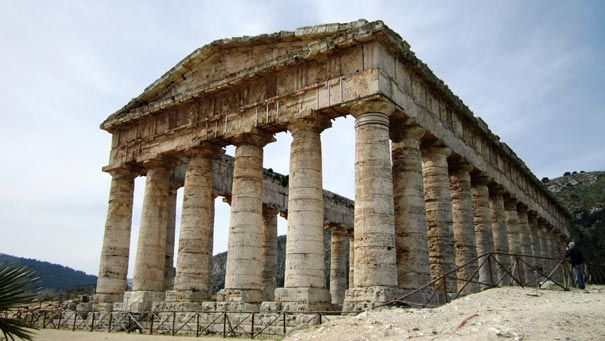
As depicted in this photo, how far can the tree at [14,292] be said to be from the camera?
6.91 metres

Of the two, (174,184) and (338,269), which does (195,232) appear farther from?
(338,269)

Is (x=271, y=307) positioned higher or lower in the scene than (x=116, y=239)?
lower

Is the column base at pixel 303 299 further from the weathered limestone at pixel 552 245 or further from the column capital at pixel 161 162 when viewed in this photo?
the weathered limestone at pixel 552 245

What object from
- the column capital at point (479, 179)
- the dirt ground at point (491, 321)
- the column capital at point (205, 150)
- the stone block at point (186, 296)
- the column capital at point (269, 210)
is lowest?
the dirt ground at point (491, 321)

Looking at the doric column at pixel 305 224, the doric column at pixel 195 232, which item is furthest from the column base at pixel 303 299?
the doric column at pixel 195 232

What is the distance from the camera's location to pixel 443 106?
20594 millimetres

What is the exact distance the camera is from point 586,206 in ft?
197

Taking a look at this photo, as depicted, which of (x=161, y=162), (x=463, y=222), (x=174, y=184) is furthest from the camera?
(x=174, y=184)

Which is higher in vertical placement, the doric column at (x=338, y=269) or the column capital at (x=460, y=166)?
the column capital at (x=460, y=166)

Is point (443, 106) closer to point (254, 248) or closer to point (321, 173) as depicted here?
point (321, 173)

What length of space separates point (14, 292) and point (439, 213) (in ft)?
50.8

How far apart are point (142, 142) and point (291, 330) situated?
12986 millimetres

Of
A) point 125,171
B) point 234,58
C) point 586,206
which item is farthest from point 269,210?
point 586,206

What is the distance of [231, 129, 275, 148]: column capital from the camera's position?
62.2ft
